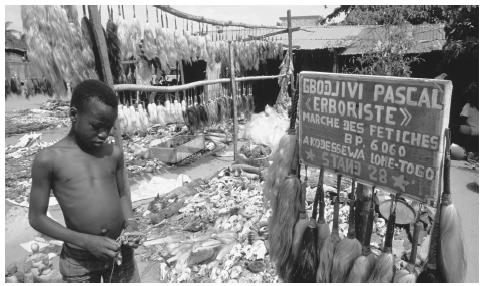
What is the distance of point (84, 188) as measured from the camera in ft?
7.30

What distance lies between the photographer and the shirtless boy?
2098 millimetres

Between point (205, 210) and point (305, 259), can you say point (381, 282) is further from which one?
point (205, 210)

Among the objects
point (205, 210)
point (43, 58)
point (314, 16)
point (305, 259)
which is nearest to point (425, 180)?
point (305, 259)

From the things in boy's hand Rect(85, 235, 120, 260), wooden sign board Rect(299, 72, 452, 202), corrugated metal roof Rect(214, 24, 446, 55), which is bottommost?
boy's hand Rect(85, 235, 120, 260)

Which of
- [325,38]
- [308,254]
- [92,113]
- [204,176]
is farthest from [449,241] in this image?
[325,38]

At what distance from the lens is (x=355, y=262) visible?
2.17 m

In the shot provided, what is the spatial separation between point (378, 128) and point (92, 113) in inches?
70.9

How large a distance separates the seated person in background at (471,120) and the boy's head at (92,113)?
9794mm

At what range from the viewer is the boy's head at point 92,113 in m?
2.12

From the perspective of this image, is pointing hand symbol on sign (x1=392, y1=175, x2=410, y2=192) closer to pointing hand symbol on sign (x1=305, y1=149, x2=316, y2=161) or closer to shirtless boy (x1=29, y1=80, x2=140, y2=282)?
pointing hand symbol on sign (x1=305, y1=149, x2=316, y2=161)

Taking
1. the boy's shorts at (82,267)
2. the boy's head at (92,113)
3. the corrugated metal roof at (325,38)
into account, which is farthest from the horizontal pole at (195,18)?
the corrugated metal roof at (325,38)

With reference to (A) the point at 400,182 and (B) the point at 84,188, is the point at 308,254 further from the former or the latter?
(B) the point at 84,188

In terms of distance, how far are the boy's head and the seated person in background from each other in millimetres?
9794

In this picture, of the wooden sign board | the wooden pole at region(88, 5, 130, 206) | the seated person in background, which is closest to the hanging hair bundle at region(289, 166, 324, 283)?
the wooden sign board
